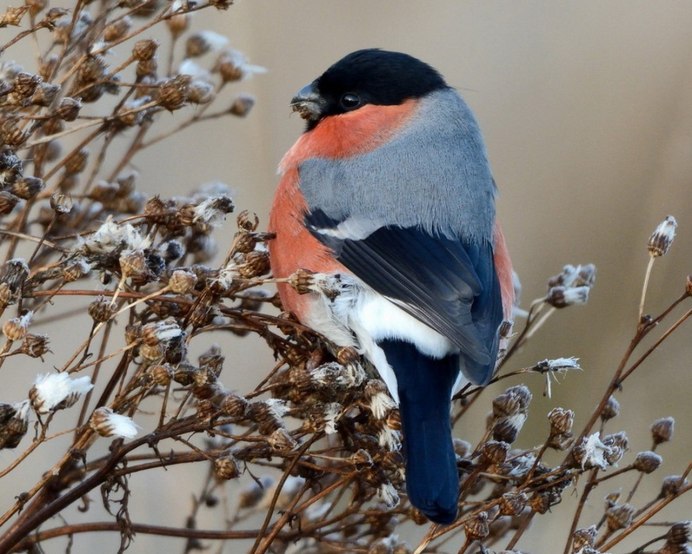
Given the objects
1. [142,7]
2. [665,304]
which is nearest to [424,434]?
[142,7]

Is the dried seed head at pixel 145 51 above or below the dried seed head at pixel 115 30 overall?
below

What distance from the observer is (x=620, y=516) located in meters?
1.75

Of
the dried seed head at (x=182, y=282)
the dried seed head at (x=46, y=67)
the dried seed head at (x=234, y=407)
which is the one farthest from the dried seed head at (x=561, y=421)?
the dried seed head at (x=46, y=67)

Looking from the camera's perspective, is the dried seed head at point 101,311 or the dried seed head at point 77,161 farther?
the dried seed head at point 77,161

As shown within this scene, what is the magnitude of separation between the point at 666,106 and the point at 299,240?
1.66 metres

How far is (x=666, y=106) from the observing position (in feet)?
11.4

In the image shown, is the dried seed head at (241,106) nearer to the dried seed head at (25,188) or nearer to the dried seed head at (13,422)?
the dried seed head at (25,188)

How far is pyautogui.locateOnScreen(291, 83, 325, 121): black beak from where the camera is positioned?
263cm

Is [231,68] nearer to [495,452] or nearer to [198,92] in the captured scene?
[198,92]

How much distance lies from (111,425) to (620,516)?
2.62ft

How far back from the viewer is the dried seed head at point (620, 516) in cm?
174

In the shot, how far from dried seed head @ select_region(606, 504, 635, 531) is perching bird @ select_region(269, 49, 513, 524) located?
0.25 m

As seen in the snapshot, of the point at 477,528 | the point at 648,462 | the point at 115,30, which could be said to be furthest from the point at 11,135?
the point at 648,462

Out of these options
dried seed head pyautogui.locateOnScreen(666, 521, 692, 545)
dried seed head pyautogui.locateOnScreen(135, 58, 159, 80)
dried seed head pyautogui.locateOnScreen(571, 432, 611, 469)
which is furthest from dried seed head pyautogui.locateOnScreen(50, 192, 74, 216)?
dried seed head pyautogui.locateOnScreen(666, 521, 692, 545)
